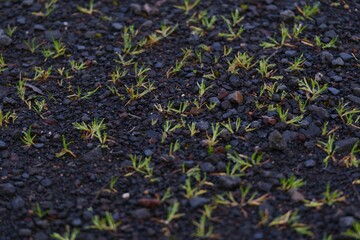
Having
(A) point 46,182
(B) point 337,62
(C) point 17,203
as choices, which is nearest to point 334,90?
(B) point 337,62

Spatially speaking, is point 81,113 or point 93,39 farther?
point 93,39

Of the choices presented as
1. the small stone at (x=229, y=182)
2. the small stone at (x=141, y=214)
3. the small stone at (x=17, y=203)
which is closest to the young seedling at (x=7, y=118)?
the small stone at (x=17, y=203)

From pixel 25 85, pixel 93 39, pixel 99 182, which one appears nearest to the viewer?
pixel 99 182

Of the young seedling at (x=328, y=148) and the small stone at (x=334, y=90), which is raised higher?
the small stone at (x=334, y=90)

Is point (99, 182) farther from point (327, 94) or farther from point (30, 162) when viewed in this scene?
point (327, 94)

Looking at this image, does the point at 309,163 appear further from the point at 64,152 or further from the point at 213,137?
the point at 64,152

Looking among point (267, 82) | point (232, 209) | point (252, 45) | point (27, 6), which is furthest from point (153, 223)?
point (27, 6)

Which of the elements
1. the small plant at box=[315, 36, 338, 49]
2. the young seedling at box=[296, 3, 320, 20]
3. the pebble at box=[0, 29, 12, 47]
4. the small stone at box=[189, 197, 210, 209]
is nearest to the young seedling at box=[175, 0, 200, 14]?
the young seedling at box=[296, 3, 320, 20]

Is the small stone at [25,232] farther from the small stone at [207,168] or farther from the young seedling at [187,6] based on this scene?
the young seedling at [187,6]
